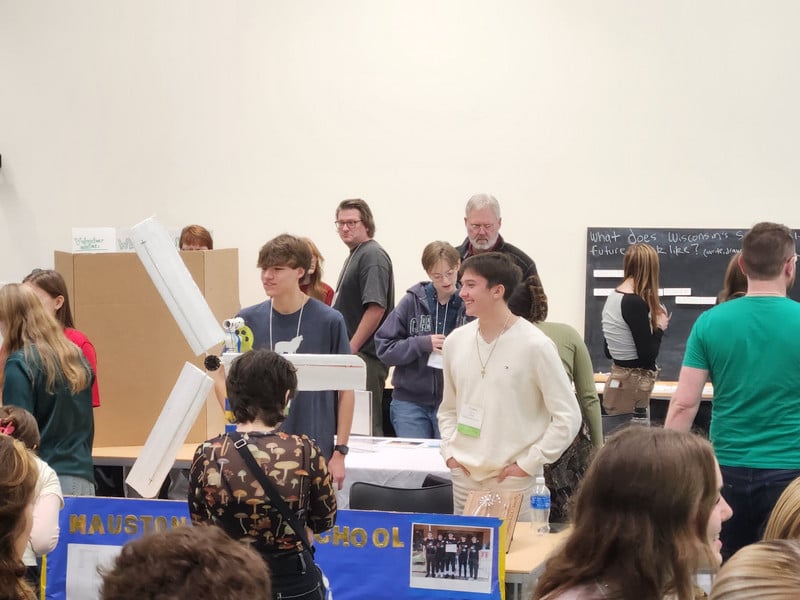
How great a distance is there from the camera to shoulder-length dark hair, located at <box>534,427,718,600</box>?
1389mm

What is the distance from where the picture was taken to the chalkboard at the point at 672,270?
20.9ft

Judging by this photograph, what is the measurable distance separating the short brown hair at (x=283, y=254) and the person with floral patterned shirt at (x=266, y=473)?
36.4 inches

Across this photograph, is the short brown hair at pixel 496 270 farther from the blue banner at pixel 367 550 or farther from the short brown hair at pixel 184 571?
the short brown hair at pixel 184 571

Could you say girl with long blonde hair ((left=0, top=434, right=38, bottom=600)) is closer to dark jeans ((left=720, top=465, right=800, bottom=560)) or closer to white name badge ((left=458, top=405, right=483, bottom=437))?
white name badge ((left=458, top=405, right=483, bottom=437))

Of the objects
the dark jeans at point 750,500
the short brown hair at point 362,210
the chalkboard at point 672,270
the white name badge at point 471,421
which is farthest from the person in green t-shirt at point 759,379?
the chalkboard at point 672,270

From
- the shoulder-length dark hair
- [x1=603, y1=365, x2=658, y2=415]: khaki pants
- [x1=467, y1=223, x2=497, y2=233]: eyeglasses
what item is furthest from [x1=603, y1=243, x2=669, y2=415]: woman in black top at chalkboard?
the shoulder-length dark hair

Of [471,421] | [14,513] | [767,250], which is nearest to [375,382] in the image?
[471,421]

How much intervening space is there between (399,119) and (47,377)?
13.1 ft

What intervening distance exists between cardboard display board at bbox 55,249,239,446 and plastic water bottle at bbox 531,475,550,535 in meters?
1.81

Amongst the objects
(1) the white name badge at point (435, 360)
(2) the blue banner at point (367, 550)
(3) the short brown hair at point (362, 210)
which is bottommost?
(2) the blue banner at point (367, 550)

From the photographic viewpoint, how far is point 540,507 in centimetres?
304

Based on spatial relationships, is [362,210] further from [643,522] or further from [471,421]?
[643,522]

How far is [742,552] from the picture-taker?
1199mm

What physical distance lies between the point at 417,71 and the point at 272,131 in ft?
3.75
